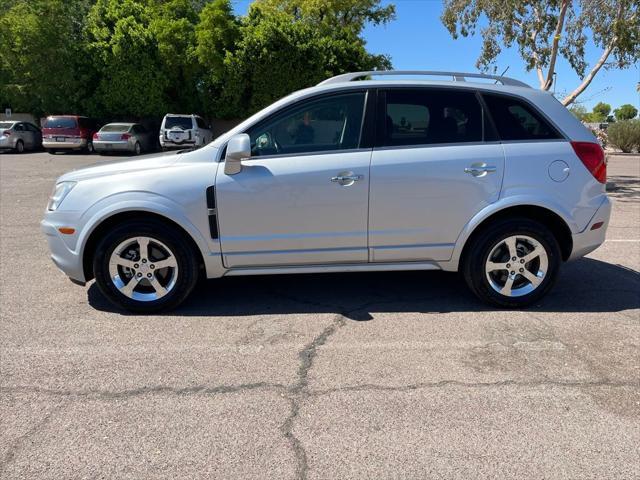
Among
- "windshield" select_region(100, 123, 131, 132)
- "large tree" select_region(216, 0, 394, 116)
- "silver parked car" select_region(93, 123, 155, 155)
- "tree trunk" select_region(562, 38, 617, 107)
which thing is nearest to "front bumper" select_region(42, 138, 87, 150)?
"silver parked car" select_region(93, 123, 155, 155)

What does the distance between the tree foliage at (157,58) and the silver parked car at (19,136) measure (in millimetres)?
3377

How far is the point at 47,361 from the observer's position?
3.61 meters

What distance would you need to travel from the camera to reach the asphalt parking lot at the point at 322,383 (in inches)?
103

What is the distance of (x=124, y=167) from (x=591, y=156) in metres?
3.97

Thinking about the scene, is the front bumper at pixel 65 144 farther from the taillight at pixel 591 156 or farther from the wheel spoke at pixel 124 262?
the taillight at pixel 591 156

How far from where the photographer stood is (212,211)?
4227 millimetres

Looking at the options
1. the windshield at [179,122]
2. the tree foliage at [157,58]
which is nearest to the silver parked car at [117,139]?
the windshield at [179,122]

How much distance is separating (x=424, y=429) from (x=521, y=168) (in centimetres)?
248

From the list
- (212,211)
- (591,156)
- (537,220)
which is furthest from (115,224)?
(591,156)

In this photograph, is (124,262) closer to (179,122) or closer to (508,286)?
(508,286)

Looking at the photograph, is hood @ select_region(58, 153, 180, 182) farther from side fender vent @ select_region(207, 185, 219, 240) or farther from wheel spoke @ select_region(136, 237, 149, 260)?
wheel spoke @ select_region(136, 237, 149, 260)

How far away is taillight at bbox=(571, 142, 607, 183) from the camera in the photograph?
4.42 m

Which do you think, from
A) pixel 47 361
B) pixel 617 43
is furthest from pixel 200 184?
pixel 617 43

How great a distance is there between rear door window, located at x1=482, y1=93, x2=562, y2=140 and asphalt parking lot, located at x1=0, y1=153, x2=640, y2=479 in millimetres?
1515
